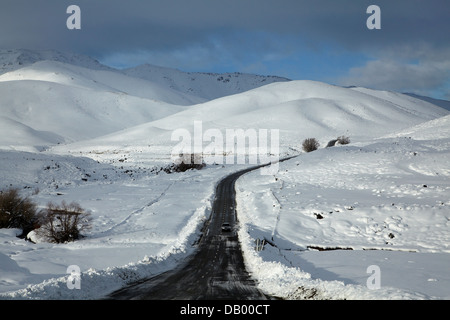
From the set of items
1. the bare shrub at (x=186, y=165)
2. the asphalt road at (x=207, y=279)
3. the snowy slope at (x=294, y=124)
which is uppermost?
the snowy slope at (x=294, y=124)

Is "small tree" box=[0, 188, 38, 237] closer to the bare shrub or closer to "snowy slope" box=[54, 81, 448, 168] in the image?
→ the bare shrub

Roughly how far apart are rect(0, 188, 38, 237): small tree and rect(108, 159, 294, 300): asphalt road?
16185 mm

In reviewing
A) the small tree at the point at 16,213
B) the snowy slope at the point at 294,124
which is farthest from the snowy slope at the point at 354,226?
the snowy slope at the point at 294,124

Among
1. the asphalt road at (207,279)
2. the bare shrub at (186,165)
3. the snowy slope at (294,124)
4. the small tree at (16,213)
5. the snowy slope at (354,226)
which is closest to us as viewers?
the asphalt road at (207,279)

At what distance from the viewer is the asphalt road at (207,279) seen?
14180 millimetres

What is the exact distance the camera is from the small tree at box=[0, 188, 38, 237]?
99.5ft

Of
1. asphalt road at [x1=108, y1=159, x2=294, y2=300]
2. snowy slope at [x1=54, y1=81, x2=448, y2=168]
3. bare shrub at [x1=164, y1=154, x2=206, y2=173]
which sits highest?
snowy slope at [x1=54, y1=81, x2=448, y2=168]

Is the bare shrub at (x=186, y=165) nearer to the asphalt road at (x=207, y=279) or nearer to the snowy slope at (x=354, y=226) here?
the snowy slope at (x=354, y=226)

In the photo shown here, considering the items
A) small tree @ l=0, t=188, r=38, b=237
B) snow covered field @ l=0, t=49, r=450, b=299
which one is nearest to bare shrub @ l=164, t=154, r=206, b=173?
snow covered field @ l=0, t=49, r=450, b=299

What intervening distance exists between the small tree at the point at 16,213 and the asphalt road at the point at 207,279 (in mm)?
16185

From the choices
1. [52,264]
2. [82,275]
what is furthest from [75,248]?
[82,275]

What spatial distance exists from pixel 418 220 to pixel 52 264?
2953 centimetres

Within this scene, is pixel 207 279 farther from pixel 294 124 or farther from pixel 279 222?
pixel 294 124

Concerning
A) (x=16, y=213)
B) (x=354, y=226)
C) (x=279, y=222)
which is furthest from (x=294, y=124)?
(x=16, y=213)
